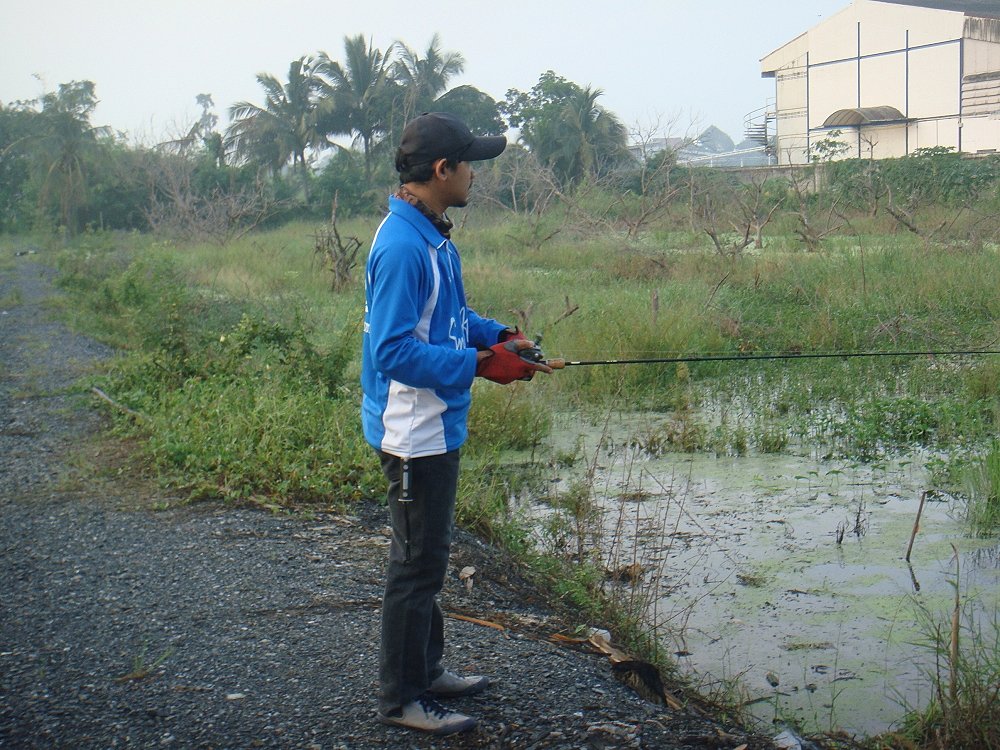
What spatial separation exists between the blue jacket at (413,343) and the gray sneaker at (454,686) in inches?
29.9

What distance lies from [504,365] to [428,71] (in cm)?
3357

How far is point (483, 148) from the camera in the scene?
2760 millimetres

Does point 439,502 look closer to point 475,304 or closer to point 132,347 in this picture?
point 132,347

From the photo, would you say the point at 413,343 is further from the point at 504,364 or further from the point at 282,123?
the point at 282,123

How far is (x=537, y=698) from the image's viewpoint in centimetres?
306

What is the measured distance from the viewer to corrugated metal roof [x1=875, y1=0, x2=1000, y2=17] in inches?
1211

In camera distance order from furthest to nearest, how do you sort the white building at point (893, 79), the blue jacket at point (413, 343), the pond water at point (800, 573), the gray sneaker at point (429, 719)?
the white building at point (893, 79) → the pond water at point (800, 573) → the gray sneaker at point (429, 719) → the blue jacket at point (413, 343)

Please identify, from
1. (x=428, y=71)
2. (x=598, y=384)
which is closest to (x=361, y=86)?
(x=428, y=71)

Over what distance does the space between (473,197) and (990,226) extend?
14230 millimetres

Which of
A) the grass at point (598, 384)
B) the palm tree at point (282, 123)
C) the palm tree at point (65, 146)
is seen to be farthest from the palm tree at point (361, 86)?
the grass at point (598, 384)

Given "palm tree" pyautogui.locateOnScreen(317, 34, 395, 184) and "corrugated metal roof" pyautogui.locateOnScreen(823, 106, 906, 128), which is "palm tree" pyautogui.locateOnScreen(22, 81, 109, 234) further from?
"corrugated metal roof" pyautogui.locateOnScreen(823, 106, 906, 128)

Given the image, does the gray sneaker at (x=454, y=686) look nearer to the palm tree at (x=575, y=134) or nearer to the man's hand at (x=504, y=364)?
the man's hand at (x=504, y=364)

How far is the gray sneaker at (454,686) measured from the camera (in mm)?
2977

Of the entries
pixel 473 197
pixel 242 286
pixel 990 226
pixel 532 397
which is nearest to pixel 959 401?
pixel 532 397
